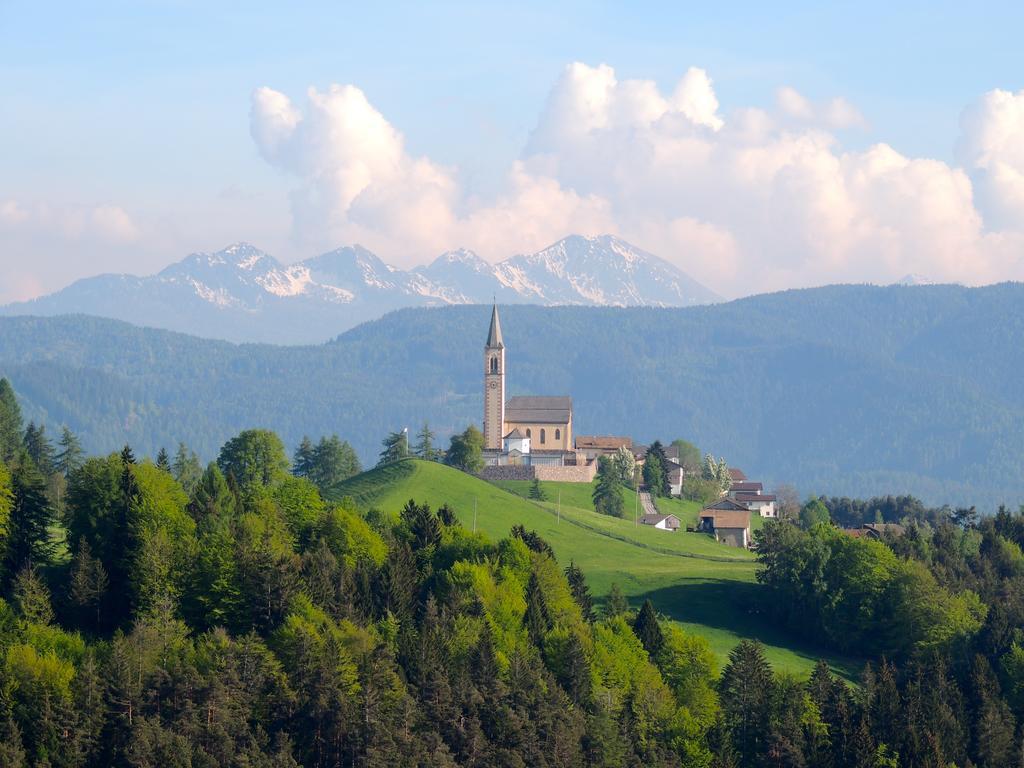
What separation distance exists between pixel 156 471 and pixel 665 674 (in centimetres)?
3054

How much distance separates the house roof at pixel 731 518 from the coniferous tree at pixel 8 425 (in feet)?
216

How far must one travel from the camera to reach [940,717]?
10462 centimetres

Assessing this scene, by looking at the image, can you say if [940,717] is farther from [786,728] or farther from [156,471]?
[156,471]

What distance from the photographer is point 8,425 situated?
159m

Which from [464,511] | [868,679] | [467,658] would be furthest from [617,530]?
[467,658]

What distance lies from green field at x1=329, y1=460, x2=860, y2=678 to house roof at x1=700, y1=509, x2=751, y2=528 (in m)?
4.61

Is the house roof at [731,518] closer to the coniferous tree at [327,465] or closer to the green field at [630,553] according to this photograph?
the green field at [630,553]

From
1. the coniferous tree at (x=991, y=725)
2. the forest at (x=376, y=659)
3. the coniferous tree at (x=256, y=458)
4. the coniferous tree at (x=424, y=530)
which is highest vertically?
the coniferous tree at (x=256, y=458)

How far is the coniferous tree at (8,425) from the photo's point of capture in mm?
151875

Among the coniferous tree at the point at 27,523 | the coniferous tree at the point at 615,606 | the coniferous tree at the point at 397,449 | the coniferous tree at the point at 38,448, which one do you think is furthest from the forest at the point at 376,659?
the coniferous tree at the point at 397,449

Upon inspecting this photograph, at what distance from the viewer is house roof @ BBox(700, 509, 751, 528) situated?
186125 mm

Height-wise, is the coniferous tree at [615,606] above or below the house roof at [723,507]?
below

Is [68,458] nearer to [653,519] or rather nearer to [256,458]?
[256,458]

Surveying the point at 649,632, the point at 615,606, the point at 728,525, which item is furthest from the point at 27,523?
the point at 728,525
